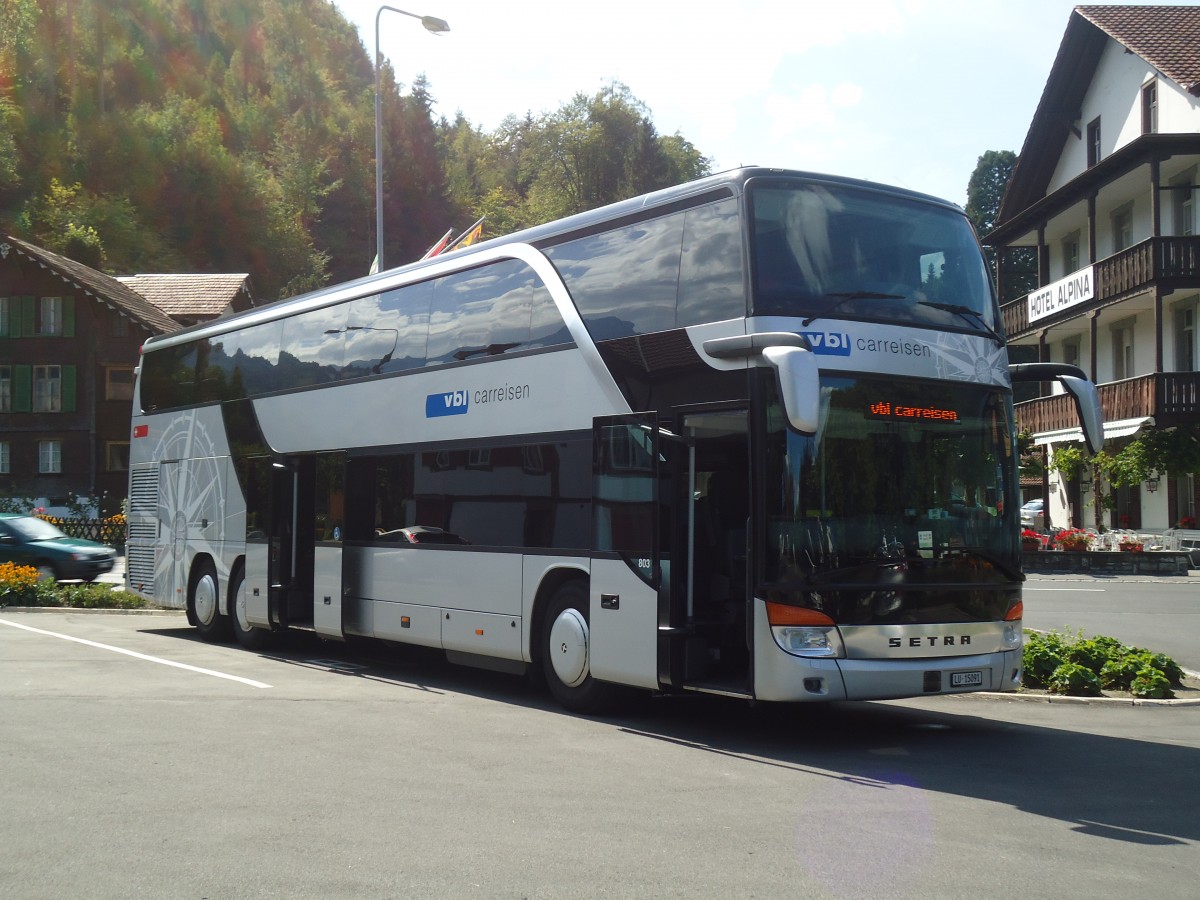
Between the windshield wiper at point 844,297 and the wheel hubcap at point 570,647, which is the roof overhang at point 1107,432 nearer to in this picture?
the wheel hubcap at point 570,647

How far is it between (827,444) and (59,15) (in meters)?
83.9

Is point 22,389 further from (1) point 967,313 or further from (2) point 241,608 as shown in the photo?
(1) point 967,313

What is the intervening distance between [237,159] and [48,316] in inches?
1084

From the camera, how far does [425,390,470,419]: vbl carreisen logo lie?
42.8 feet

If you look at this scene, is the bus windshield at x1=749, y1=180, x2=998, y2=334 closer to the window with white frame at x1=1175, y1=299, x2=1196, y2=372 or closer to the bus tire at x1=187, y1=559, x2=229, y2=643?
the bus tire at x1=187, y1=559, x2=229, y2=643

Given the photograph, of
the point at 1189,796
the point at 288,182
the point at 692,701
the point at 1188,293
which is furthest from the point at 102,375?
the point at 1189,796

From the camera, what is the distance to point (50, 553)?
2878 cm

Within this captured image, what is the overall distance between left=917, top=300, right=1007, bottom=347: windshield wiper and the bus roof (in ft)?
3.03

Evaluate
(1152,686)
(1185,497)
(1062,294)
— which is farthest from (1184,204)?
(1152,686)

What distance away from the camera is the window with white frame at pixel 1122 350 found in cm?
4017

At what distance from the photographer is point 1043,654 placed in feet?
42.9

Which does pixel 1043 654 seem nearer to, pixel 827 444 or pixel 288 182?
pixel 827 444

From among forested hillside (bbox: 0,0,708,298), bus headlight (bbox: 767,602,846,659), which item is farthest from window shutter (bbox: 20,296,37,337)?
bus headlight (bbox: 767,602,846,659)

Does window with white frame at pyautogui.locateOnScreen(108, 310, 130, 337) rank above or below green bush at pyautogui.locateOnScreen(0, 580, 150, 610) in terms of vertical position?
above
